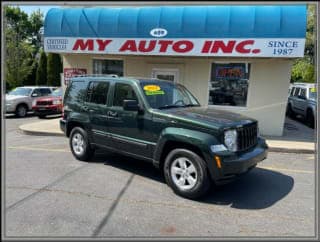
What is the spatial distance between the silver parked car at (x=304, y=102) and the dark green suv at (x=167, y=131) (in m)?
8.64

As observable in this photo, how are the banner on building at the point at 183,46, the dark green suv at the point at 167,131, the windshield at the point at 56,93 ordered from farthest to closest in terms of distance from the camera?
the windshield at the point at 56,93 < the banner on building at the point at 183,46 < the dark green suv at the point at 167,131

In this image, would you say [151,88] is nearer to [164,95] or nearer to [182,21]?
[164,95]

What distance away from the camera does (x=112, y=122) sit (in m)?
5.77

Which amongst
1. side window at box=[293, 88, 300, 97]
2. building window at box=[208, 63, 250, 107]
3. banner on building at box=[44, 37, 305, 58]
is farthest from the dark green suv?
side window at box=[293, 88, 300, 97]

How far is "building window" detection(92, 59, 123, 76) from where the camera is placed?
1139 cm

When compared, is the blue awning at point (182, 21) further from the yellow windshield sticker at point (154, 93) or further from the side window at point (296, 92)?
the side window at point (296, 92)

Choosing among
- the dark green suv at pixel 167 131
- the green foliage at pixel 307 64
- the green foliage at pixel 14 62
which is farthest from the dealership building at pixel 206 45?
the green foliage at pixel 14 62

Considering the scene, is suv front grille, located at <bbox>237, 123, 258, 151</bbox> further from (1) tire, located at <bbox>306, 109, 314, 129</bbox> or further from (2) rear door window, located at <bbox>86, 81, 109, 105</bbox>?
(1) tire, located at <bbox>306, 109, 314, 129</bbox>

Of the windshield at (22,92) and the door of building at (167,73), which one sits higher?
the door of building at (167,73)

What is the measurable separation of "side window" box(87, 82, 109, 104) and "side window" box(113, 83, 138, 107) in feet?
1.05

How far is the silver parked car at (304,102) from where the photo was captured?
1270 centimetres

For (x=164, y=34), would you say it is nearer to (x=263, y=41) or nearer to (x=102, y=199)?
(x=263, y=41)

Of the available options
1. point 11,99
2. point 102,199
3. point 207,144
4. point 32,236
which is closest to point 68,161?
point 102,199

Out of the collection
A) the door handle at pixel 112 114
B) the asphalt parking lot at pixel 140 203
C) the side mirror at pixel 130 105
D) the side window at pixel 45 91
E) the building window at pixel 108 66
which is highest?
the building window at pixel 108 66
